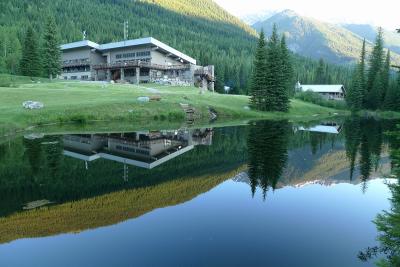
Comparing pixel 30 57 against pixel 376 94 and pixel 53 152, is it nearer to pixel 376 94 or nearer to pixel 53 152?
pixel 53 152

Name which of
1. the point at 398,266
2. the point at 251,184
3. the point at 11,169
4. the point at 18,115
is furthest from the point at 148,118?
the point at 398,266

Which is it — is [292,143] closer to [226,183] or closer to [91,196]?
[226,183]

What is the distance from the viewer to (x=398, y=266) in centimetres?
1016

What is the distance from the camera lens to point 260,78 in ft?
234

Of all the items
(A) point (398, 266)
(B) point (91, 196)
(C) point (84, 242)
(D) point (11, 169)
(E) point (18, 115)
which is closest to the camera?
(A) point (398, 266)

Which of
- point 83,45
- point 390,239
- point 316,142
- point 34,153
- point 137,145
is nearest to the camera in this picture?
point 390,239

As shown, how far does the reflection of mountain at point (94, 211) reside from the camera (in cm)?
1406

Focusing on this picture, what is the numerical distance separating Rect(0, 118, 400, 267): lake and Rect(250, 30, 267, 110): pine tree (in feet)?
126

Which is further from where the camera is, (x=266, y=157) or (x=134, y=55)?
(x=134, y=55)

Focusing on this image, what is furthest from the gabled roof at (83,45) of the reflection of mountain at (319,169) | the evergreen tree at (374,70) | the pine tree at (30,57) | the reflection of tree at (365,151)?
the reflection of mountain at (319,169)

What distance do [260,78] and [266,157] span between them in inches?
1736

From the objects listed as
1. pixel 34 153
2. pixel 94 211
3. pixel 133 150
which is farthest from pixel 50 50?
pixel 94 211

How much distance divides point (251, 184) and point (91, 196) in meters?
8.51

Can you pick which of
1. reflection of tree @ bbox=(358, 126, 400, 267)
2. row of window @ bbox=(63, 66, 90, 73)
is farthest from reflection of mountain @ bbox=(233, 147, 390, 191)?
row of window @ bbox=(63, 66, 90, 73)
